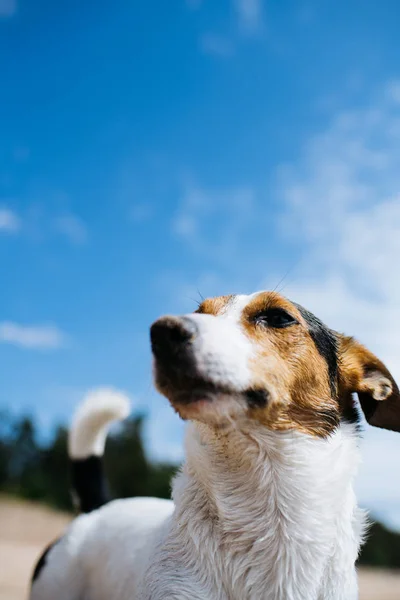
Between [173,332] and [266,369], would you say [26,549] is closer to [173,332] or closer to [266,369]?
[266,369]

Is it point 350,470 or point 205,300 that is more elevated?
point 205,300

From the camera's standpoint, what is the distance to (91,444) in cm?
514

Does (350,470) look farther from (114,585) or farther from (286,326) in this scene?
(114,585)

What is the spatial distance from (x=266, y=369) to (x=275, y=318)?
428 mm

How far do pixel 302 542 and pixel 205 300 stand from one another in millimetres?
1432

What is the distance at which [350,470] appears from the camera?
10.6ft

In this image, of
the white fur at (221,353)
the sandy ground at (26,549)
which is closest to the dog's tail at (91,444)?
the white fur at (221,353)

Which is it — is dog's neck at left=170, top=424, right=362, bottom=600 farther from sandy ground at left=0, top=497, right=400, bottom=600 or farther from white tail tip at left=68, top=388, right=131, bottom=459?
sandy ground at left=0, top=497, right=400, bottom=600

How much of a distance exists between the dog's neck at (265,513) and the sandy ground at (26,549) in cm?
536

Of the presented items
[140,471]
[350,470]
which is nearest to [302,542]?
[350,470]

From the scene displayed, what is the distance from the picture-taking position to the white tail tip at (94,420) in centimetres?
503

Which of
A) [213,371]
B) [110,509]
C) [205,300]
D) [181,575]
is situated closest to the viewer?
[213,371]

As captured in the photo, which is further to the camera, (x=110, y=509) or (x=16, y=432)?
(x=16, y=432)

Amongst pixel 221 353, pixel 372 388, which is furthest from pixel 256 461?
pixel 372 388
